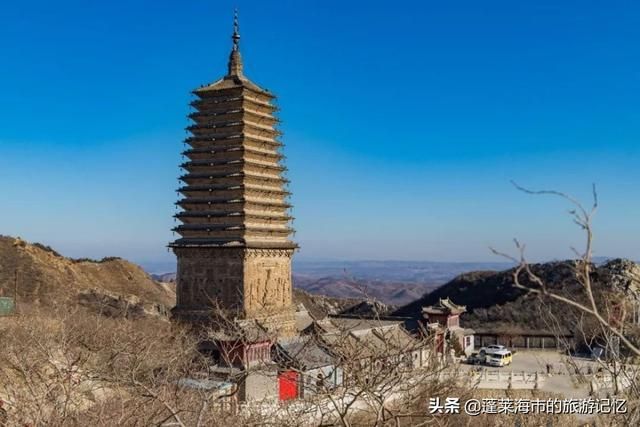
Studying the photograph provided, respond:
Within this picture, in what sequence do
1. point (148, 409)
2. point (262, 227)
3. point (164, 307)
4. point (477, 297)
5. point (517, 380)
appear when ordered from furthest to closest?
point (477, 297)
point (164, 307)
point (262, 227)
point (517, 380)
point (148, 409)

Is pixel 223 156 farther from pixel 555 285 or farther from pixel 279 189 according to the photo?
pixel 555 285

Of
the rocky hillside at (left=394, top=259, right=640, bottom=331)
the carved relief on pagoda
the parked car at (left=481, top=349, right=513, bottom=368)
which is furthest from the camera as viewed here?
the rocky hillside at (left=394, top=259, right=640, bottom=331)

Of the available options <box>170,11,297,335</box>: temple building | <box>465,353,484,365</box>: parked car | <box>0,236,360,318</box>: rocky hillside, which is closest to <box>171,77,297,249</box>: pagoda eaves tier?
<box>170,11,297,335</box>: temple building

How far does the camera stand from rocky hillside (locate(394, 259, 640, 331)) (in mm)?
41094

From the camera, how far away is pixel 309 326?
28.2m

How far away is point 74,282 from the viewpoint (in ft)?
141

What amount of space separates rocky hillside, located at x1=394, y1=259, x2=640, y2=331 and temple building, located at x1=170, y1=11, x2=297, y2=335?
14159 mm

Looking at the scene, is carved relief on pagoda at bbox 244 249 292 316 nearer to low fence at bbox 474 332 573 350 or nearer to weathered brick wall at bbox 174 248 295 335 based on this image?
weathered brick wall at bbox 174 248 295 335

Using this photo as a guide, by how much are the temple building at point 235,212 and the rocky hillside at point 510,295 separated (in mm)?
Result: 14159

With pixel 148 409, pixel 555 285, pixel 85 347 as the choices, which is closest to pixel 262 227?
pixel 85 347

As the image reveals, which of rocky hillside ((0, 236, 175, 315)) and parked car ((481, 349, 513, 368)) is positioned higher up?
rocky hillside ((0, 236, 175, 315))

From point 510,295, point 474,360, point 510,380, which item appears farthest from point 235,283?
point 510,295

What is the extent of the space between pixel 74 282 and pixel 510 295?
31897mm

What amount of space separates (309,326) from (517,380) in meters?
8.53
